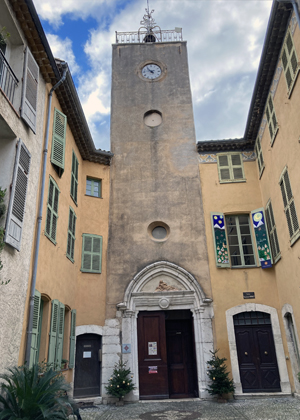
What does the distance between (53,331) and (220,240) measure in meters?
5.97

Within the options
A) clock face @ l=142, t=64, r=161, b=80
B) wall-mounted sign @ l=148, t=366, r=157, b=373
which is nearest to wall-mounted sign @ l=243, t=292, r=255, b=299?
wall-mounted sign @ l=148, t=366, r=157, b=373

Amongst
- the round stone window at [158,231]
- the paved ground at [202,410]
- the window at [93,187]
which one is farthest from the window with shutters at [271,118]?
the paved ground at [202,410]

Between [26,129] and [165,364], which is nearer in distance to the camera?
[26,129]

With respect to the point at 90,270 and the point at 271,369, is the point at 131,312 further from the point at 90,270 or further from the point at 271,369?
the point at 271,369

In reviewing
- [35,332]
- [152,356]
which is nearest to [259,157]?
[152,356]

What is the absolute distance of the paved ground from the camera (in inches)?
310

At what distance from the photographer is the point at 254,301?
36.6ft

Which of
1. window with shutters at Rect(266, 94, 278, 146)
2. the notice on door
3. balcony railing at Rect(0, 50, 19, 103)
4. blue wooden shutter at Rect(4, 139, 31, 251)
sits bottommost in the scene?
the notice on door

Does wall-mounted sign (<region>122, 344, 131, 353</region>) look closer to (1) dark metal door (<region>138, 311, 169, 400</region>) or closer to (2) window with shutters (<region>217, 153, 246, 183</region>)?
(1) dark metal door (<region>138, 311, 169, 400</region>)

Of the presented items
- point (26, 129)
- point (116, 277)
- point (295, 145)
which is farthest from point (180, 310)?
point (26, 129)

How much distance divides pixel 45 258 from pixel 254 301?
6.59 metres

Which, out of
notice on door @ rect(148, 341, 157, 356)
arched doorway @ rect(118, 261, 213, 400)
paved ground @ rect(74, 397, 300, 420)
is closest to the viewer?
paved ground @ rect(74, 397, 300, 420)

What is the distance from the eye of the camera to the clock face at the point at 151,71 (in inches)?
582

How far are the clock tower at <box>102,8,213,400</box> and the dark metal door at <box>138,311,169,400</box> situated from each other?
3 centimetres
